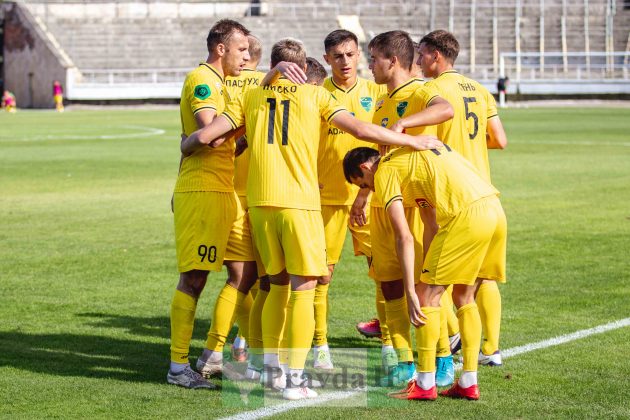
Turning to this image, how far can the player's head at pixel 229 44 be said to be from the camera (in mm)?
8031

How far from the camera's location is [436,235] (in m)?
7.41

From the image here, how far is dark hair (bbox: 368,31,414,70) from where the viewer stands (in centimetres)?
807

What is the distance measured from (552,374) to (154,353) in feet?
10.3

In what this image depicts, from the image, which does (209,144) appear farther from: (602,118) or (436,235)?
(602,118)

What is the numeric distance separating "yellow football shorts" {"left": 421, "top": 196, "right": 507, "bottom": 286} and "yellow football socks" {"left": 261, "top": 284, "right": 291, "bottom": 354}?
99cm

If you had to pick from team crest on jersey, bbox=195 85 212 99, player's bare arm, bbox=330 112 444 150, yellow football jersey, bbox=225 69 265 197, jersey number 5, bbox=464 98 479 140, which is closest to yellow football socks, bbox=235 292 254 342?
yellow football jersey, bbox=225 69 265 197

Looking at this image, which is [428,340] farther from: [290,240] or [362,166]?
[362,166]

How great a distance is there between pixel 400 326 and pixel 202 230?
1601 mm

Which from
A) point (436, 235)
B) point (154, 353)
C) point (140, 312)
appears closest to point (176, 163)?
point (140, 312)

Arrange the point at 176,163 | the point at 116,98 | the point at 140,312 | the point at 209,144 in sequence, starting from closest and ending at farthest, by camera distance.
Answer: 1. the point at 209,144
2. the point at 140,312
3. the point at 176,163
4. the point at 116,98

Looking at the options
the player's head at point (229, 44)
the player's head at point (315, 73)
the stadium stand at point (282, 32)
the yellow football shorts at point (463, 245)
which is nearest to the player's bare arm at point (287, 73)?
the player's head at point (229, 44)

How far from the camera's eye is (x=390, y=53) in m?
8.14

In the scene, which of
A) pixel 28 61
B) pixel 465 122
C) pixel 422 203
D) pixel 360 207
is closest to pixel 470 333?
pixel 422 203

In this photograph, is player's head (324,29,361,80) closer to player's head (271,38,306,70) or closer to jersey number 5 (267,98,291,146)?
player's head (271,38,306,70)
